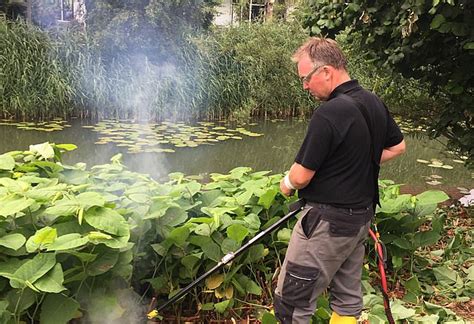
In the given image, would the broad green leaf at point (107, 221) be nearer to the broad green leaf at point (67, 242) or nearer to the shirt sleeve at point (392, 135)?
the broad green leaf at point (67, 242)

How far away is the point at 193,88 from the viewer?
10578 millimetres

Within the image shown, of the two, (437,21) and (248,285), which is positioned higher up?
(437,21)

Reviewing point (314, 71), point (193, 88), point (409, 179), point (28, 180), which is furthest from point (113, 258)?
point (193, 88)

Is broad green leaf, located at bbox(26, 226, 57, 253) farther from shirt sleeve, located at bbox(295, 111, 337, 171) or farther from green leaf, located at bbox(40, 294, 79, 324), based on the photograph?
shirt sleeve, located at bbox(295, 111, 337, 171)

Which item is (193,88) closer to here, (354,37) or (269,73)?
(269,73)

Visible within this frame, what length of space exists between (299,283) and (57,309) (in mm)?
946

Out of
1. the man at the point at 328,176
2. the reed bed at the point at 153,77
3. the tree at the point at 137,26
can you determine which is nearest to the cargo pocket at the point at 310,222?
the man at the point at 328,176

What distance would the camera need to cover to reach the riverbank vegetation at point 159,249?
6.89 ft

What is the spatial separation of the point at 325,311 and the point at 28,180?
4.96 ft

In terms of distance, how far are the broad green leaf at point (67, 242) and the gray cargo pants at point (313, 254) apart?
0.79 metres

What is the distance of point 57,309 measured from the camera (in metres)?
2.10

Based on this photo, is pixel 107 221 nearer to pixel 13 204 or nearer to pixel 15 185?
pixel 13 204

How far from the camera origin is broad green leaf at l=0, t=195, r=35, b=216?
206 centimetres

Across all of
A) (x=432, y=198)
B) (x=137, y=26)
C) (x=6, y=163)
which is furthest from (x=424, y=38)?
(x=137, y=26)
